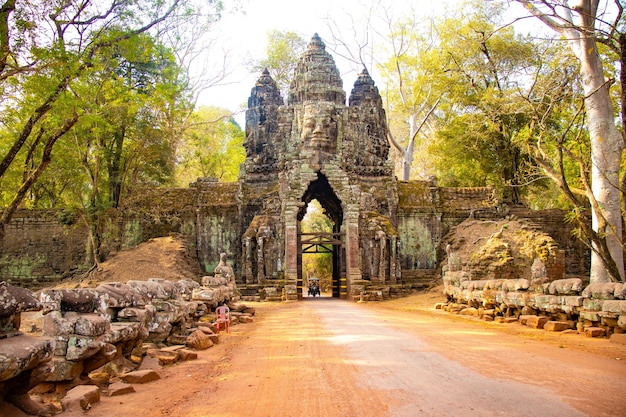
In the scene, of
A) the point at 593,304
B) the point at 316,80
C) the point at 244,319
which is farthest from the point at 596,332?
the point at 316,80

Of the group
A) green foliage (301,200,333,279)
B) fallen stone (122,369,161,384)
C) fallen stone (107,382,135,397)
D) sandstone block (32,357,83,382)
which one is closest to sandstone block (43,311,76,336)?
sandstone block (32,357,83,382)

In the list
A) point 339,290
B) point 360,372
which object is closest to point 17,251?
point 339,290

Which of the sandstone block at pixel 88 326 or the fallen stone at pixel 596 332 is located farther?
the fallen stone at pixel 596 332

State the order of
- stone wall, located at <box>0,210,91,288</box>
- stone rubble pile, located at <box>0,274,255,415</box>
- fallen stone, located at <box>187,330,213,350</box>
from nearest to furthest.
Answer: stone rubble pile, located at <box>0,274,255,415</box> → fallen stone, located at <box>187,330,213,350</box> → stone wall, located at <box>0,210,91,288</box>

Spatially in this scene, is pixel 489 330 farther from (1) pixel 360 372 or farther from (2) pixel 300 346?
(1) pixel 360 372

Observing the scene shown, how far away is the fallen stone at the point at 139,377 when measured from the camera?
5759mm

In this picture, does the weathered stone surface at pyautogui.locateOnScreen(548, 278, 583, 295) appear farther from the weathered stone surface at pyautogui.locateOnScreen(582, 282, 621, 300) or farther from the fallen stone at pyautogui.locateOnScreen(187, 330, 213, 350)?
the fallen stone at pyautogui.locateOnScreen(187, 330, 213, 350)

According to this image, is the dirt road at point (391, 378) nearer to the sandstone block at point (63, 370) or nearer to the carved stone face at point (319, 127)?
the sandstone block at point (63, 370)

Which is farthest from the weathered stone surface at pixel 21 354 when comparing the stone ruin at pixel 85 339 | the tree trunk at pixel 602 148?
the tree trunk at pixel 602 148

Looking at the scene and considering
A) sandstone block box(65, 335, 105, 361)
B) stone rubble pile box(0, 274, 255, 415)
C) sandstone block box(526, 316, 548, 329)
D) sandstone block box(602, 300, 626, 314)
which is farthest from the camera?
sandstone block box(526, 316, 548, 329)

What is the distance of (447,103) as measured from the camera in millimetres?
34531

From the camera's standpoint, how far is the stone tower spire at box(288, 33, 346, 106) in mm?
26688

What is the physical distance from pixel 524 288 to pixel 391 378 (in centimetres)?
730

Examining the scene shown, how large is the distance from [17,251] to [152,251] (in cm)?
849
